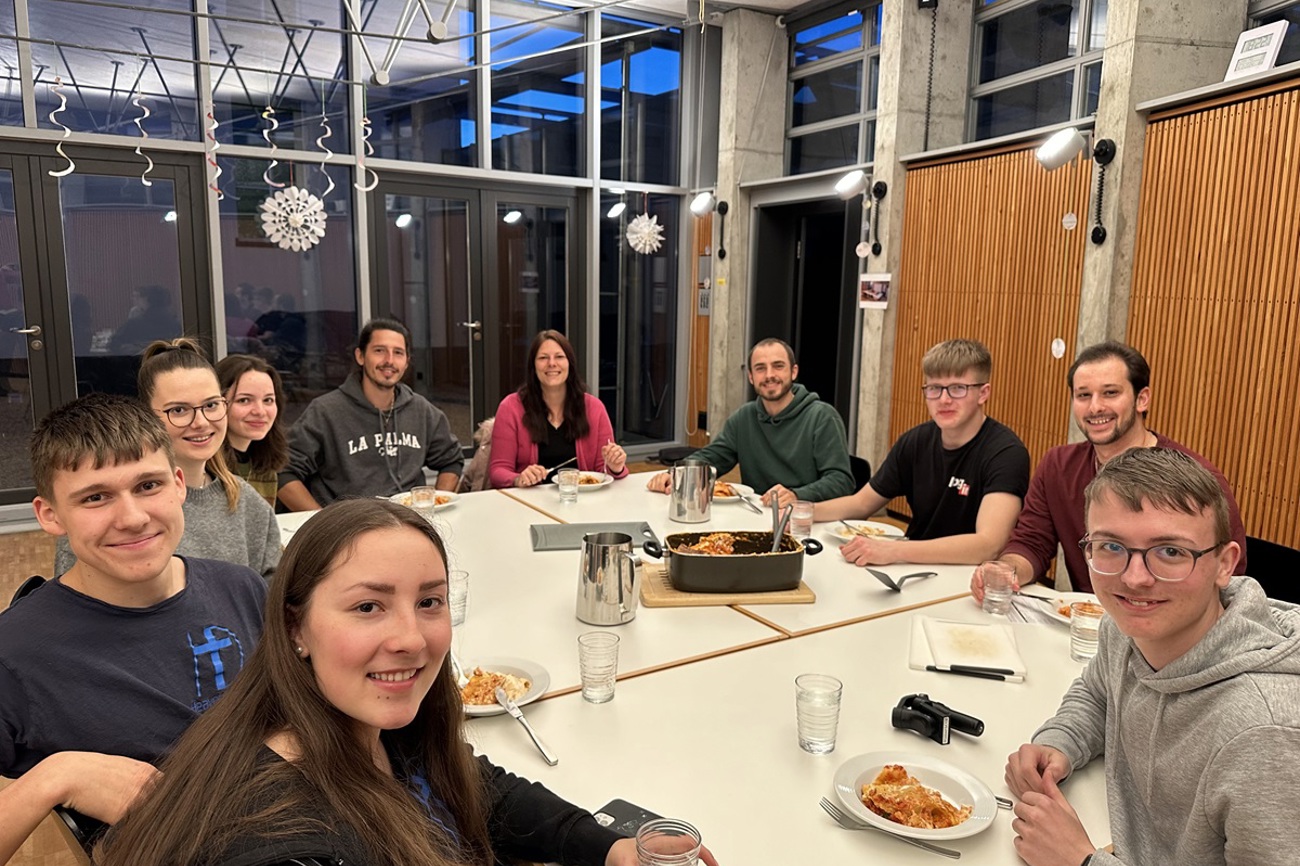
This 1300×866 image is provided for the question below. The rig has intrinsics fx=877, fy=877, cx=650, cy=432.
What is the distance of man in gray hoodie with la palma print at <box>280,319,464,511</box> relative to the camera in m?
3.94

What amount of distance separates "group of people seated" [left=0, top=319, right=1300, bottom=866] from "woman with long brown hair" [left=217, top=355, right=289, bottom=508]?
58cm

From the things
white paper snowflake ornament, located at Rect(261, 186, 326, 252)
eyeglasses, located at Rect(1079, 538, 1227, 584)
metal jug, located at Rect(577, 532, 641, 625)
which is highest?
white paper snowflake ornament, located at Rect(261, 186, 326, 252)

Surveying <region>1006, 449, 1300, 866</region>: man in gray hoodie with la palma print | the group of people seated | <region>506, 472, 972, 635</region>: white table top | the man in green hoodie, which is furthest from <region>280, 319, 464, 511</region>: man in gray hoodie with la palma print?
<region>1006, 449, 1300, 866</region>: man in gray hoodie with la palma print

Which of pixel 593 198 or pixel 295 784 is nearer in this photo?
pixel 295 784

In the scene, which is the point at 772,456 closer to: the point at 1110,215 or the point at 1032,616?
the point at 1032,616

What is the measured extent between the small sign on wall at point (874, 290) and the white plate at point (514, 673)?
202 inches

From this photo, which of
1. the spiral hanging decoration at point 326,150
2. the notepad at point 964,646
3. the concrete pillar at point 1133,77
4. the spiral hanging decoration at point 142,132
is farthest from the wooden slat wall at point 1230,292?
the spiral hanging decoration at point 142,132

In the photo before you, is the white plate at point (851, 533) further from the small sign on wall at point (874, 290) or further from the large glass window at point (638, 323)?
the large glass window at point (638, 323)

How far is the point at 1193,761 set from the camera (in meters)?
1.23

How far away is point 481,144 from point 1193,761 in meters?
7.08

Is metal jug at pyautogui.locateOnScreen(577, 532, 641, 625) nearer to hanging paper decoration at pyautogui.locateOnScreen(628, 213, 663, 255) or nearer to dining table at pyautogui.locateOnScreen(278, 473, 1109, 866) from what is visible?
dining table at pyautogui.locateOnScreen(278, 473, 1109, 866)

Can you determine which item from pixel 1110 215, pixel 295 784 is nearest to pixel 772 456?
pixel 1110 215

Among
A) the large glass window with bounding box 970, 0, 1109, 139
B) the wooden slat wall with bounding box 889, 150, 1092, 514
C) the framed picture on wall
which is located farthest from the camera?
the large glass window with bounding box 970, 0, 1109, 139

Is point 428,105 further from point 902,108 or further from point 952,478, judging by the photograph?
point 952,478
